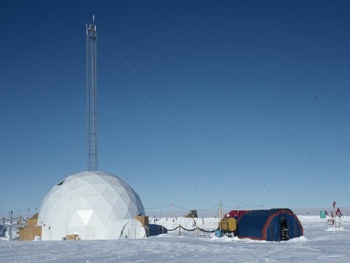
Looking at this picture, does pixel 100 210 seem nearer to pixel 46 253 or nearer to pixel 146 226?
pixel 146 226

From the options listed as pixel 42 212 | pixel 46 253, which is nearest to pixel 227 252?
pixel 46 253

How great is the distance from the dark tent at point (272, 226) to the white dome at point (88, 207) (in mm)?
10256

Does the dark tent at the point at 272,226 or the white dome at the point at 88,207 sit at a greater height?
the white dome at the point at 88,207

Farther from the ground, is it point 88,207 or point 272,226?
point 88,207

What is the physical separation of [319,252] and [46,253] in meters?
12.7

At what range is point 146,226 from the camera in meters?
33.2

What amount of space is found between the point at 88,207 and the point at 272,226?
1516 centimetres

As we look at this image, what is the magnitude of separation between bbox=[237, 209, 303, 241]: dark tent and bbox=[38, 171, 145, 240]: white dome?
10256mm

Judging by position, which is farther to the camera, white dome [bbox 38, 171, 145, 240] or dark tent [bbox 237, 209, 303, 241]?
white dome [bbox 38, 171, 145, 240]

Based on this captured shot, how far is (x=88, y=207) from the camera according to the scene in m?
34.0

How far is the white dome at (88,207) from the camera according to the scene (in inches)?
1314

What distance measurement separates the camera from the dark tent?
88.9ft

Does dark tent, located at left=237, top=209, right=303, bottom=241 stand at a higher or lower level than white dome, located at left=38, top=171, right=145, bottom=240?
lower

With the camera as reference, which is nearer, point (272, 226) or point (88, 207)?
point (272, 226)
